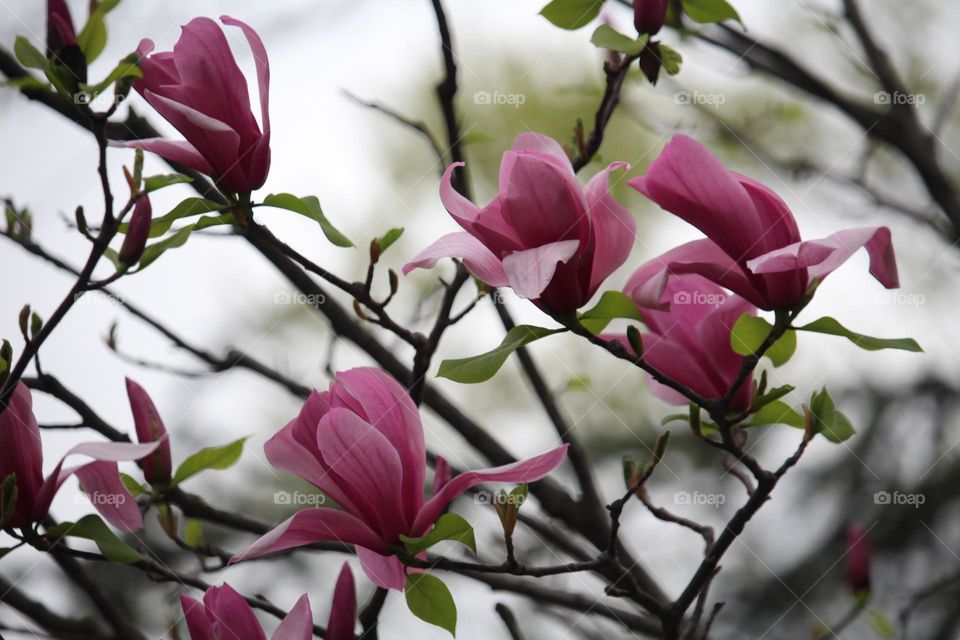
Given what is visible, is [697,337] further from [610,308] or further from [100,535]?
[100,535]

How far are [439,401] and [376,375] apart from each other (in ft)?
2.05

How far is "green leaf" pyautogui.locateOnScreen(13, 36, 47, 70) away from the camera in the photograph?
2.90 ft

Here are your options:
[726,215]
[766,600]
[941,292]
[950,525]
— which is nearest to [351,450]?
[726,215]

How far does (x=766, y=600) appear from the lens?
262cm

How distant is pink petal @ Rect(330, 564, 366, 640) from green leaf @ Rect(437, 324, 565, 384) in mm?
210

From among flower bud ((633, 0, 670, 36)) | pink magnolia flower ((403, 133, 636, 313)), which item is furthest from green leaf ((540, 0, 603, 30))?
pink magnolia flower ((403, 133, 636, 313))

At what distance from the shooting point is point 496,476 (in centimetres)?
83

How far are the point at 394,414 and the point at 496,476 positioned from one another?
0.35 feet

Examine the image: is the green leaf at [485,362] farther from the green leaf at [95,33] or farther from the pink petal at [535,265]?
the green leaf at [95,33]

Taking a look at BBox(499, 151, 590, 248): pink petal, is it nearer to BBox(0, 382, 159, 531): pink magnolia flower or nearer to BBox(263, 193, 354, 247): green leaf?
BBox(263, 193, 354, 247): green leaf

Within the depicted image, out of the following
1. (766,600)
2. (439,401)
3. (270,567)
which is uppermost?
(439,401)

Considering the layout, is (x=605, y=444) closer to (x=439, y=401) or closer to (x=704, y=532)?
(x=439, y=401)

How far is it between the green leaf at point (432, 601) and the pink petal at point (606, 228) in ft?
0.97

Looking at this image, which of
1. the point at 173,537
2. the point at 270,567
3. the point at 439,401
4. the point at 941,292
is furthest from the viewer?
the point at 941,292
